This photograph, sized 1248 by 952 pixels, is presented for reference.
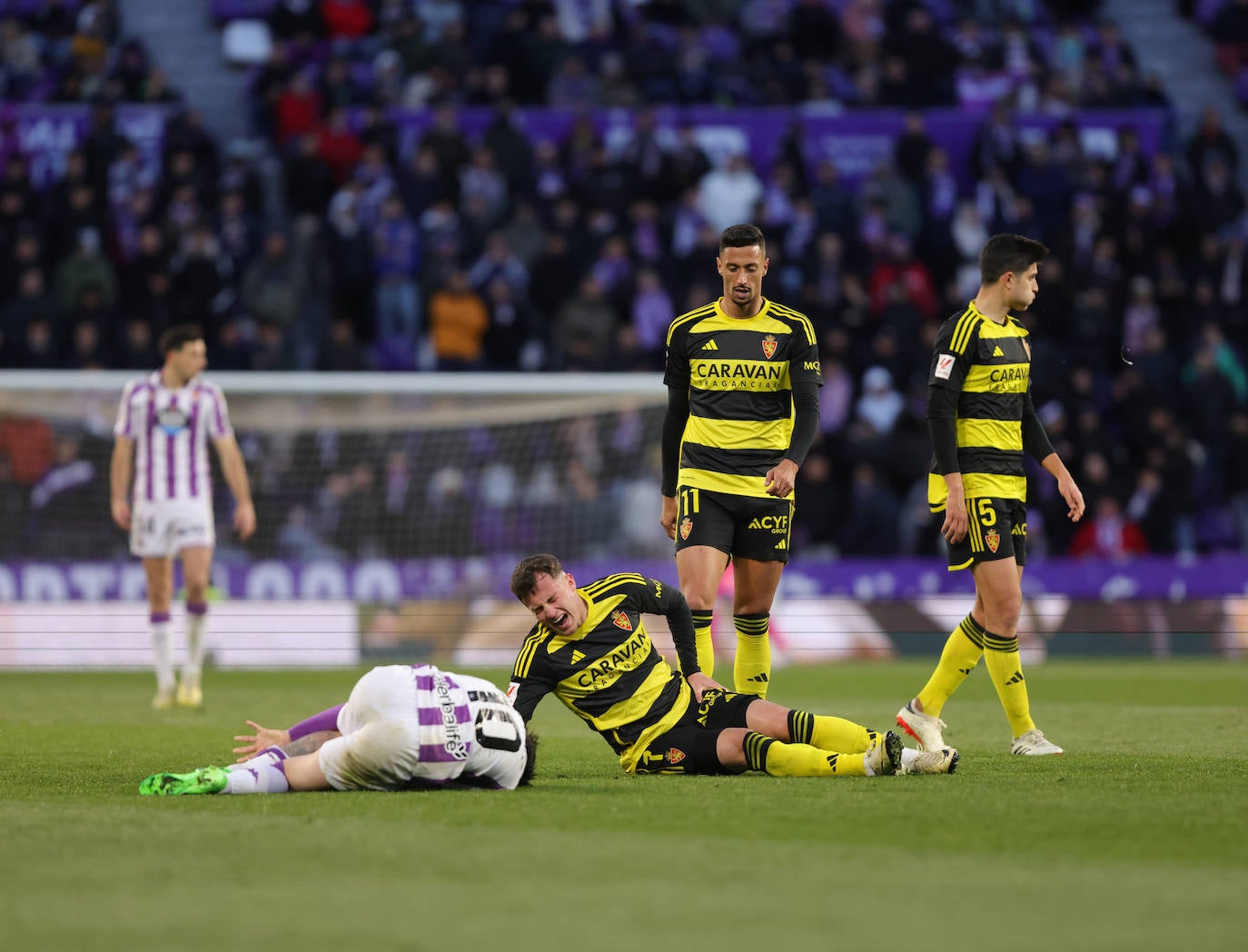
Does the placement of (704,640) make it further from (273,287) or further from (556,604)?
(273,287)

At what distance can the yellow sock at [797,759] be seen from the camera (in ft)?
23.1

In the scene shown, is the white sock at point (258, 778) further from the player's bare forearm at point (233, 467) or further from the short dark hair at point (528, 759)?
the player's bare forearm at point (233, 467)

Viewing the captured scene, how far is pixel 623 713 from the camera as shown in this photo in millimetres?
7320

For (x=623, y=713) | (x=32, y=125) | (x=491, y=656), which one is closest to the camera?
(x=623, y=713)

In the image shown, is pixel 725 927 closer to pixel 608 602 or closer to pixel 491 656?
pixel 608 602

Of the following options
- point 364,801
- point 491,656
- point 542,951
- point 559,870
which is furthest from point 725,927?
point 491,656

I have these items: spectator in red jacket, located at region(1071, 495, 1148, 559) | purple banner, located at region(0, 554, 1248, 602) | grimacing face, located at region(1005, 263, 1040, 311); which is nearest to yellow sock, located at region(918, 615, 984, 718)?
grimacing face, located at region(1005, 263, 1040, 311)

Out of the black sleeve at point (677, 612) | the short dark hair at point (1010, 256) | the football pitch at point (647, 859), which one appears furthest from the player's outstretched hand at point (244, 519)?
the short dark hair at point (1010, 256)

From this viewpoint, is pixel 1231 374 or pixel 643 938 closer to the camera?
pixel 643 938

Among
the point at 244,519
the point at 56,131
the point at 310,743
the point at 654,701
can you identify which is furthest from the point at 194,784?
the point at 56,131

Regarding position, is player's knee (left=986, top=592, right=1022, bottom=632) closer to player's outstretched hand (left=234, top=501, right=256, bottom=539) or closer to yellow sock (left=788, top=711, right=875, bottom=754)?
yellow sock (left=788, top=711, right=875, bottom=754)

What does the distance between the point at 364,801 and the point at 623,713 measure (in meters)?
1.29

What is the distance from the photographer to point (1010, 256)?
843 cm

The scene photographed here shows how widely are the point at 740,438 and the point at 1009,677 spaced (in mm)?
1668
